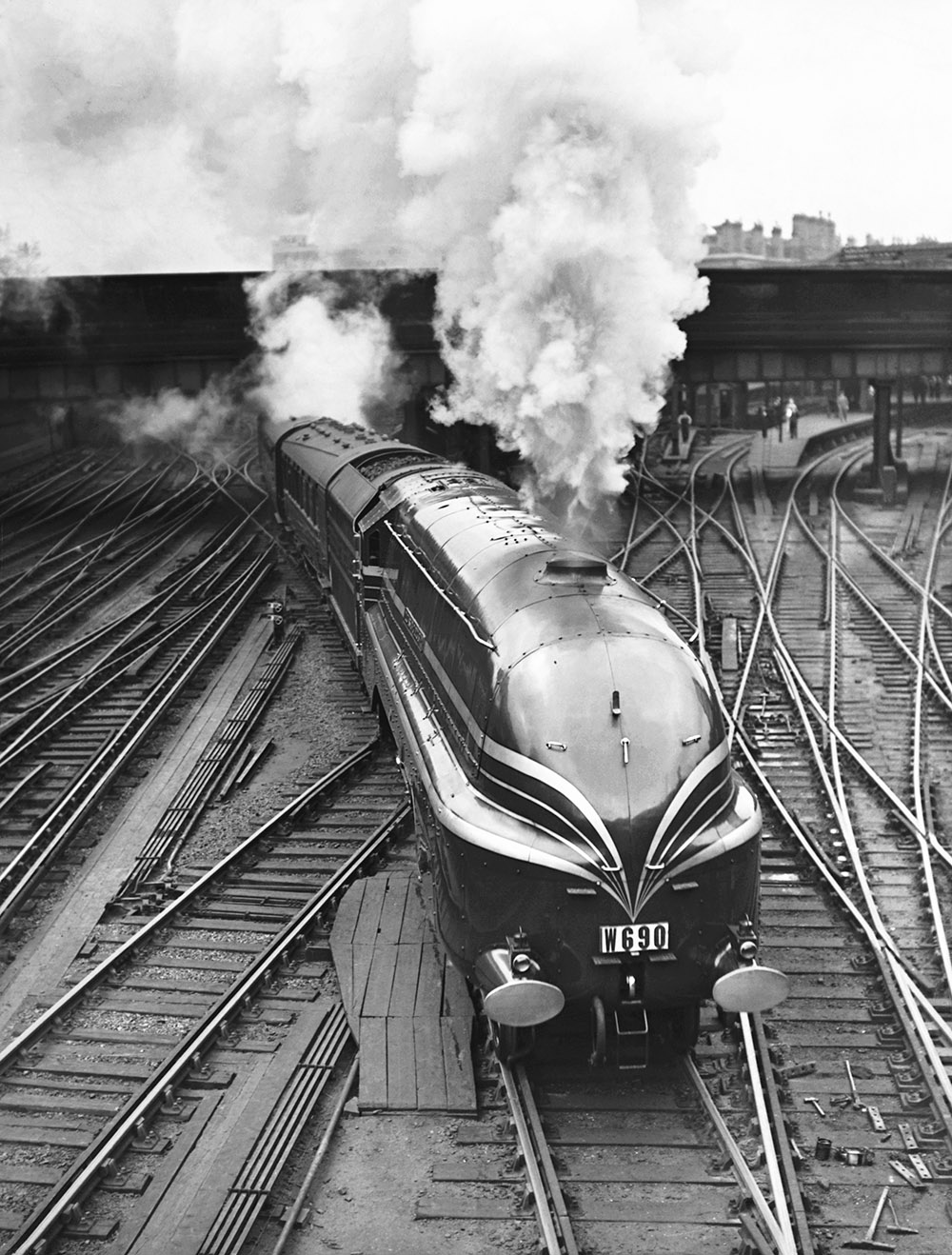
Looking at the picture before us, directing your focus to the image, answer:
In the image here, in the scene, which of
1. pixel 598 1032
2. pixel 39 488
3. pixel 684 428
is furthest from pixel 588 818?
pixel 684 428

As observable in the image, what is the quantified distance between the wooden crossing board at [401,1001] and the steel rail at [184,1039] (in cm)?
33

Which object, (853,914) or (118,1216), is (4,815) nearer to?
(118,1216)

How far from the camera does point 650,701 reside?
7.20 metres

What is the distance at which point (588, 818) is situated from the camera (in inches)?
270

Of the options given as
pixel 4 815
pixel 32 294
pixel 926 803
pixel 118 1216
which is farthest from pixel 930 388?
pixel 118 1216

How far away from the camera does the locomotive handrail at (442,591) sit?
8.12 metres

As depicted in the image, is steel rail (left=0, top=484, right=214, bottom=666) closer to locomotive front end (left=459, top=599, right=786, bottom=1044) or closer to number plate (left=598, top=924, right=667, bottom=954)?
locomotive front end (left=459, top=599, right=786, bottom=1044)

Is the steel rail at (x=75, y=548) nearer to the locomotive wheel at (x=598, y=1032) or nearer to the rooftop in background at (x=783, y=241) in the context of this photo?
the locomotive wheel at (x=598, y=1032)

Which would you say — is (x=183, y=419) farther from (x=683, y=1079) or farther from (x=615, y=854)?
(x=615, y=854)

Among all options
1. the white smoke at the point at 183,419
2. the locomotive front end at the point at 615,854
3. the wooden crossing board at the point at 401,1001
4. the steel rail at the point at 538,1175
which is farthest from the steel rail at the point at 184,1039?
the white smoke at the point at 183,419

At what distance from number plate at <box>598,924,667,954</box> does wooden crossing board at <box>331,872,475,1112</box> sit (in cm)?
140

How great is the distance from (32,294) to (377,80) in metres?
12.1

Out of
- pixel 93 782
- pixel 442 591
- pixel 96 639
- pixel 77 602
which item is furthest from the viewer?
pixel 77 602

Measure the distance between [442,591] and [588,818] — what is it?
3.24 meters
